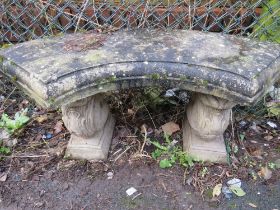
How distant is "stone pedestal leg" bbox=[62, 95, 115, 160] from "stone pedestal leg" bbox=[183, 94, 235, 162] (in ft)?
A: 2.00

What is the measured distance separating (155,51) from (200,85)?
343 millimetres

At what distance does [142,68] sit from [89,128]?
0.68 m

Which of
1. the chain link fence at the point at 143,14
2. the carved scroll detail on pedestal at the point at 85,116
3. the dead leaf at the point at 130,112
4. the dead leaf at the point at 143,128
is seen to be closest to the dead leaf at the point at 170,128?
the dead leaf at the point at 143,128

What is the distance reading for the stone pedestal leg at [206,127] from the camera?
2.30 m

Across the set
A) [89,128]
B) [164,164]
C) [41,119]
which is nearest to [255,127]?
[164,164]

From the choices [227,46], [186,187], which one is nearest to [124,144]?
[186,187]

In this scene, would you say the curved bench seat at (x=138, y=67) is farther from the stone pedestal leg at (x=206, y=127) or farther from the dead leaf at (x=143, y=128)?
the dead leaf at (x=143, y=128)

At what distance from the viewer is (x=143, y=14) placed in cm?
285

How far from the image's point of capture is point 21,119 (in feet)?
9.64

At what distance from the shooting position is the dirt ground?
2461 mm

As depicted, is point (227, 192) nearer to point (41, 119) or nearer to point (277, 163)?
point (277, 163)

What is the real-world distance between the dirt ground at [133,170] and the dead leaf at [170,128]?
36mm

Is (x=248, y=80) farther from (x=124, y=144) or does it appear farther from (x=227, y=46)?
(x=124, y=144)

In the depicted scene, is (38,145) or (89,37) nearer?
(89,37)
